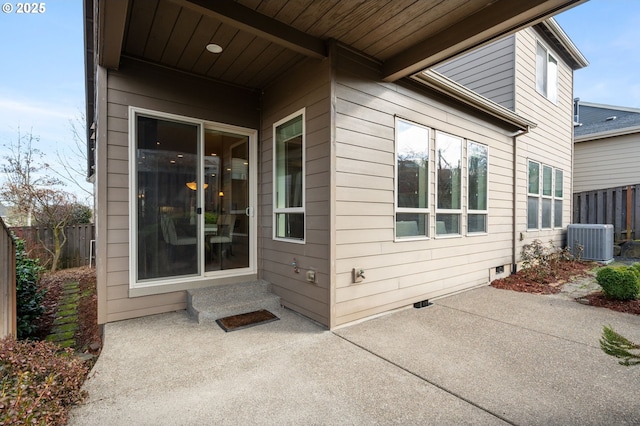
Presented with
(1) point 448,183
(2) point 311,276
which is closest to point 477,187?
(1) point 448,183

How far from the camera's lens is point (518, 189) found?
6.04m

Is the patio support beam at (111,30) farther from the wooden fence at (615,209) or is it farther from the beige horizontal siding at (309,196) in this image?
the wooden fence at (615,209)

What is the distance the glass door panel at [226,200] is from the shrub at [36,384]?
1.99 m

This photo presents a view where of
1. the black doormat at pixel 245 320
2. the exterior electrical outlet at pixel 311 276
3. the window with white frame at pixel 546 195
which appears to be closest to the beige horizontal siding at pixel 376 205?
the exterior electrical outlet at pixel 311 276

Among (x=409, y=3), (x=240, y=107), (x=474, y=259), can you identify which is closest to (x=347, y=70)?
(x=409, y=3)

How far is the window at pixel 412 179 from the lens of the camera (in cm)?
384

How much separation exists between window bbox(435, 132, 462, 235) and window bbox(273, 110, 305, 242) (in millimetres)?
2118

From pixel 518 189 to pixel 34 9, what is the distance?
8.97 m

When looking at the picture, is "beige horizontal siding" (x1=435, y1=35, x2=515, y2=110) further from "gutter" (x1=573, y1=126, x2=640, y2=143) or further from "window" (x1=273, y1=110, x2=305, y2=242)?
"gutter" (x1=573, y1=126, x2=640, y2=143)

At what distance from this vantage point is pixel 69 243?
7.33 m

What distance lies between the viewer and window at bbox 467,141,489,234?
4.97 meters

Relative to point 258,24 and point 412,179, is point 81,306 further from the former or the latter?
point 412,179

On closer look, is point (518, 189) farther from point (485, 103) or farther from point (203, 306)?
point (203, 306)
